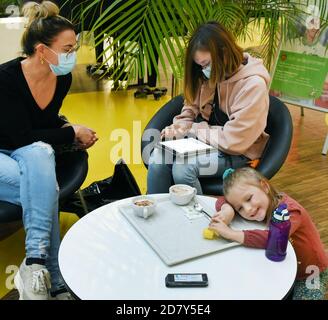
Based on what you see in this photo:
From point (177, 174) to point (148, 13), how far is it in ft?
2.25

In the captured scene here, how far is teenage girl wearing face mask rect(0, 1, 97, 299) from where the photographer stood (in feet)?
4.98

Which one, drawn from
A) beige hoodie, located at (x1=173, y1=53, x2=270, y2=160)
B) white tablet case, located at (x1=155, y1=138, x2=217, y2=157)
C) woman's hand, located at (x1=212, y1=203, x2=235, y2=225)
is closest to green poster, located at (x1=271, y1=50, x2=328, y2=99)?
Answer: beige hoodie, located at (x1=173, y1=53, x2=270, y2=160)

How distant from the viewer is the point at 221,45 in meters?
1.76

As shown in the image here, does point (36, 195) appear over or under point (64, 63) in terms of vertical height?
under

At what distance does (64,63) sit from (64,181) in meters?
0.51

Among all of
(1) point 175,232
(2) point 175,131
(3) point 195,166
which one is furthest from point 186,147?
(1) point 175,232

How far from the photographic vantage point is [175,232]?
133 cm

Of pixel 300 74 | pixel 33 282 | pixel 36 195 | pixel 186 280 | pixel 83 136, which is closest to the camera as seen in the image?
pixel 186 280

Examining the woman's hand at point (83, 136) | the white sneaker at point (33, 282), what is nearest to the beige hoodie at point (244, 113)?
the woman's hand at point (83, 136)

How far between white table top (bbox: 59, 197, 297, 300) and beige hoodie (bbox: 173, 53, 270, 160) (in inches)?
25.3

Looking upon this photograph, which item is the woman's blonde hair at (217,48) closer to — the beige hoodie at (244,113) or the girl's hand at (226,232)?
the beige hoodie at (244,113)

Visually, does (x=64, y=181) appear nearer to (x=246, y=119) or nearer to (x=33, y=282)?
(x=33, y=282)
